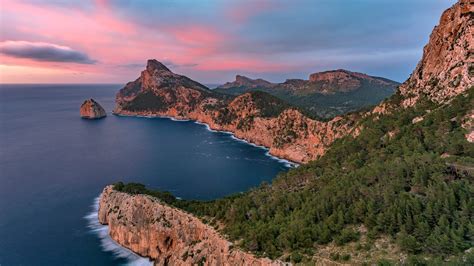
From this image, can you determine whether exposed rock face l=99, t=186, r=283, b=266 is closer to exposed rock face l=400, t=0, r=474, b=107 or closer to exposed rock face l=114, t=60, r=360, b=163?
exposed rock face l=400, t=0, r=474, b=107

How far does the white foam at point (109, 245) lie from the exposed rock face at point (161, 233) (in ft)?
2.40

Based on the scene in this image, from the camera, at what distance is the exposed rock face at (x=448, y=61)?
51.2 m

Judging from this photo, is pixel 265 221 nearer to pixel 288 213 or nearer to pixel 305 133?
pixel 288 213

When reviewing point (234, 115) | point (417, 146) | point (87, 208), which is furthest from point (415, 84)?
point (234, 115)

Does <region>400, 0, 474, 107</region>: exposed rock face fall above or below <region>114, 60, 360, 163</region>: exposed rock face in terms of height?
above

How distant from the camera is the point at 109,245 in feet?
174

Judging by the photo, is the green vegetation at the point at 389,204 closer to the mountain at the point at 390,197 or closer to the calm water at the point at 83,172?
the mountain at the point at 390,197

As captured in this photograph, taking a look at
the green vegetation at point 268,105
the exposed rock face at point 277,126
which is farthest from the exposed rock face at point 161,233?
the green vegetation at point 268,105

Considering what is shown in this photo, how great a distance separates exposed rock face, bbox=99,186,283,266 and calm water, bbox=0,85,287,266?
3813 mm

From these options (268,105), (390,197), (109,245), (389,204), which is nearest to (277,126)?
(268,105)

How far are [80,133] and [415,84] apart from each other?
470 feet

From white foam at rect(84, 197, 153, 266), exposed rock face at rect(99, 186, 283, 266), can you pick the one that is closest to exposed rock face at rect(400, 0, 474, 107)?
exposed rock face at rect(99, 186, 283, 266)

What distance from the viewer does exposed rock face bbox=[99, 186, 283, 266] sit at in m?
38.5

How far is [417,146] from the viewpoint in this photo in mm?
42094
